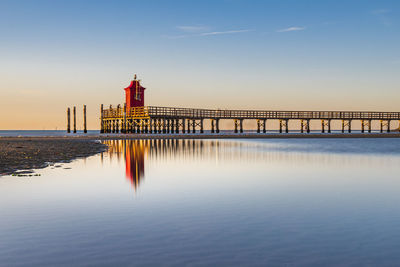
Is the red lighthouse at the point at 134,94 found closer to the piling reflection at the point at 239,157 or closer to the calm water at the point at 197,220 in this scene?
the piling reflection at the point at 239,157

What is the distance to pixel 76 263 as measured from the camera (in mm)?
5078

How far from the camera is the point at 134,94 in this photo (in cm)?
6425

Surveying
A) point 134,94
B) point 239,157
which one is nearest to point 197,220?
point 239,157

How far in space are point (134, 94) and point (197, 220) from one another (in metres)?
58.1

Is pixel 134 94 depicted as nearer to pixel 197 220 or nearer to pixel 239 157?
pixel 239 157

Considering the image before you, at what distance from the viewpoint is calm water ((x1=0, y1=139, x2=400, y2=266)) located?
5398 millimetres

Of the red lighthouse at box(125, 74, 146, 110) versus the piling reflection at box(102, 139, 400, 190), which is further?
the red lighthouse at box(125, 74, 146, 110)

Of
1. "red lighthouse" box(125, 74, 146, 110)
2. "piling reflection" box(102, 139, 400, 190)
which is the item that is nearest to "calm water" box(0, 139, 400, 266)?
"piling reflection" box(102, 139, 400, 190)

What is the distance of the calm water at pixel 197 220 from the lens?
5398 mm

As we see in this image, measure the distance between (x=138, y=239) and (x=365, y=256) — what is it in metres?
3.30

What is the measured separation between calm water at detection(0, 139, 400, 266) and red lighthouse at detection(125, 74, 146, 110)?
50.2m

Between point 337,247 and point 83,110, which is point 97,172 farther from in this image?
point 83,110

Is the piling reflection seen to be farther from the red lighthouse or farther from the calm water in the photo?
the red lighthouse

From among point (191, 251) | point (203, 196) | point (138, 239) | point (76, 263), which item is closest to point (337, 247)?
point (191, 251)
